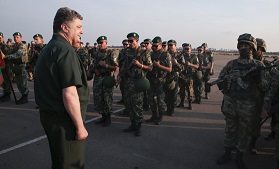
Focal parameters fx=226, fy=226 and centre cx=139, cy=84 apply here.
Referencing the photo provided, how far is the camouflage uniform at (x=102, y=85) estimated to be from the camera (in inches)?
Result: 217

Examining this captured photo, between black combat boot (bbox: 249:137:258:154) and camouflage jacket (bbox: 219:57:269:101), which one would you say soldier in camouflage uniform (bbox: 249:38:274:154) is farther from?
camouflage jacket (bbox: 219:57:269:101)

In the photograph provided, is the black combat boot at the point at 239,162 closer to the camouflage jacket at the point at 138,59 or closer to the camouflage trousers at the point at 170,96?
the camouflage jacket at the point at 138,59

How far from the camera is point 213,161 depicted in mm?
3848

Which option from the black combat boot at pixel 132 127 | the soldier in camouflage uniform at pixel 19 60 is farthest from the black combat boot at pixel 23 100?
the black combat boot at pixel 132 127

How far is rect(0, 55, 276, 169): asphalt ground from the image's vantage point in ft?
12.2

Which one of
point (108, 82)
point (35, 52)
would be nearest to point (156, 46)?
point (108, 82)

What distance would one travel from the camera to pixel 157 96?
5758 mm

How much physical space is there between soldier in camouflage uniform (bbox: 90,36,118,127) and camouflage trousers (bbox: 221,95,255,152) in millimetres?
2824

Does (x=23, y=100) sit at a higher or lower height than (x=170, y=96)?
lower

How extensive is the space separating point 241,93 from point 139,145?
2123mm

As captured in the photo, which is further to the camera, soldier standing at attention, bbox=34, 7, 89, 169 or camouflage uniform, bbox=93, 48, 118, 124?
camouflage uniform, bbox=93, 48, 118, 124

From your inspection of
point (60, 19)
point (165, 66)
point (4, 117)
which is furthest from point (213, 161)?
point (4, 117)

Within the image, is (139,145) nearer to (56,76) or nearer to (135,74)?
(135,74)

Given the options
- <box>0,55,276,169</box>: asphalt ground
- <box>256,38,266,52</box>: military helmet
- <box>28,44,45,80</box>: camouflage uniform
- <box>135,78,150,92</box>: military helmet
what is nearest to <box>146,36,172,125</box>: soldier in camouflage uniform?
<box>0,55,276,169</box>: asphalt ground
